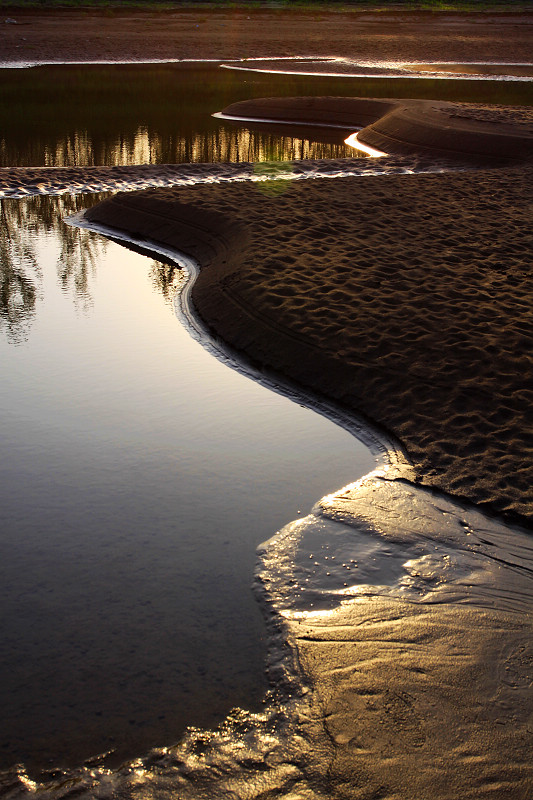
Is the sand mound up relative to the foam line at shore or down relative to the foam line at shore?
up

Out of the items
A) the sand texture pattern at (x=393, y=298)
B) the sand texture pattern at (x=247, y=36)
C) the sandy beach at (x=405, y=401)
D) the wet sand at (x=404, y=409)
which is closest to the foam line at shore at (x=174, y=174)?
the sandy beach at (x=405, y=401)

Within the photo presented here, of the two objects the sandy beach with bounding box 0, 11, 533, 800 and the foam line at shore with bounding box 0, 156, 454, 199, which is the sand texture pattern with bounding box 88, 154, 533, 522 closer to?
the sandy beach with bounding box 0, 11, 533, 800

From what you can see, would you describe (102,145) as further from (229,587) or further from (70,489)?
(229,587)

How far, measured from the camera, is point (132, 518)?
5.79m

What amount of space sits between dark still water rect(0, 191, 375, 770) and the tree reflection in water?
0.72 ft

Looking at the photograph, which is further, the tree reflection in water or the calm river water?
the tree reflection in water

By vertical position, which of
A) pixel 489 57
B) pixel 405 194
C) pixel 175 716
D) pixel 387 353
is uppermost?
pixel 489 57

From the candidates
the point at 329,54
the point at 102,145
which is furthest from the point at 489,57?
the point at 102,145

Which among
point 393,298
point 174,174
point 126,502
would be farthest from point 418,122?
point 126,502

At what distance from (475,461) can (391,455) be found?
27.2 inches

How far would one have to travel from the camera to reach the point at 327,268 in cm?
1012

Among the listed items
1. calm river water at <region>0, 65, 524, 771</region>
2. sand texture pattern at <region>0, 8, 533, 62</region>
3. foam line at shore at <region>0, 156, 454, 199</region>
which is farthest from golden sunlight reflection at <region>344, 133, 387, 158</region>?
sand texture pattern at <region>0, 8, 533, 62</region>

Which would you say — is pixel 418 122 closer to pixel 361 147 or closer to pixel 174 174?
pixel 361 147

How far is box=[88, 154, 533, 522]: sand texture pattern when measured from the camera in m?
6.80
